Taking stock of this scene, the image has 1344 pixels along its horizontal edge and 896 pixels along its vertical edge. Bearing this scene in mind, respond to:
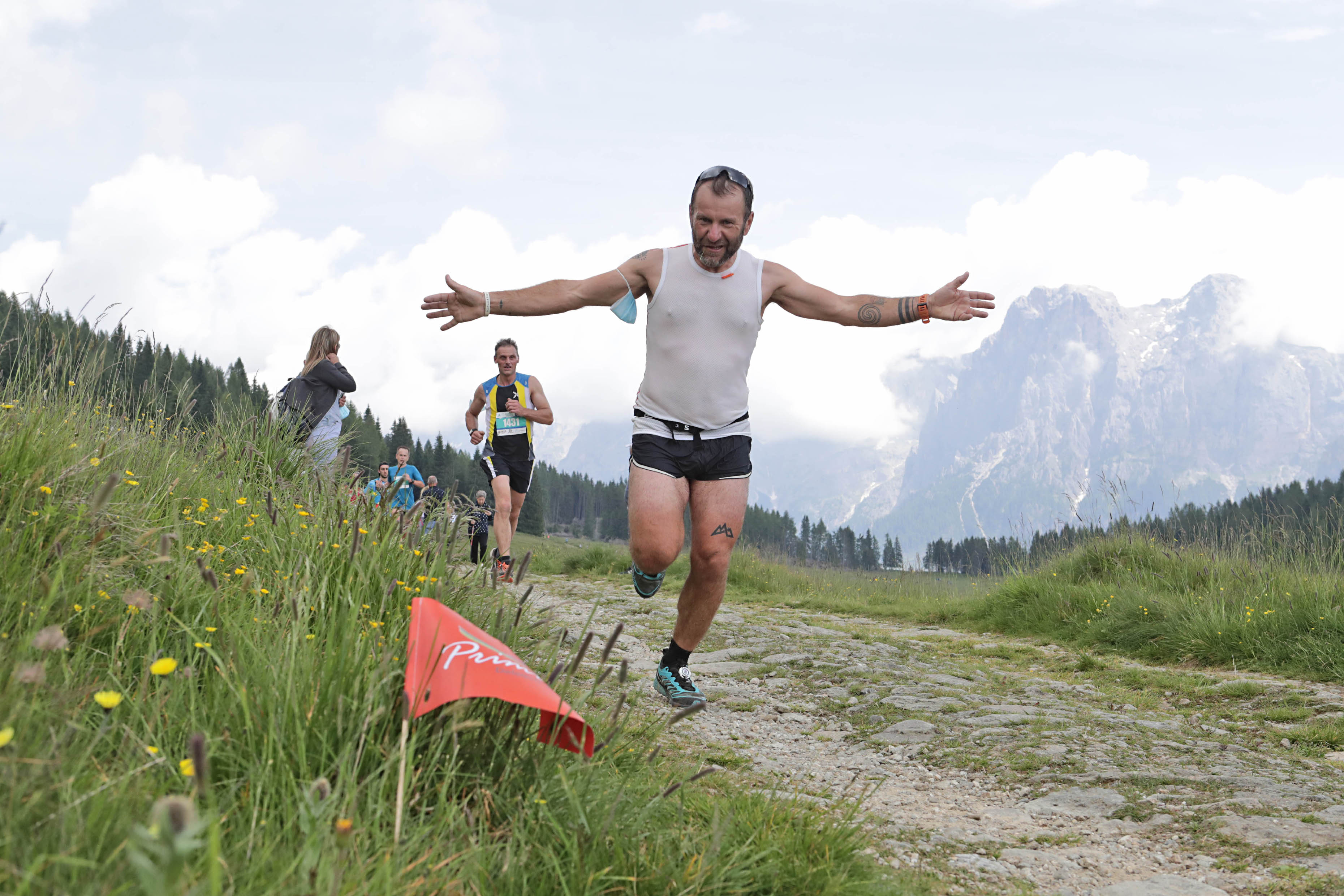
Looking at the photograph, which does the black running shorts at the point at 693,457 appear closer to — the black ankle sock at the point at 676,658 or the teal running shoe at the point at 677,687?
the black ankle sock at the point at 676,658

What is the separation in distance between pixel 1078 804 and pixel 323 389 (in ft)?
25.2

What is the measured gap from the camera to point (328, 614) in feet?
10.5

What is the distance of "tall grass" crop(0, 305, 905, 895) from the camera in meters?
1.53

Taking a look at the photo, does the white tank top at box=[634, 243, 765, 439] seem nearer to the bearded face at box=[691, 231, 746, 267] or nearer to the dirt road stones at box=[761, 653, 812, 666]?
the bearded face at box=[691, 231, 746, 267]

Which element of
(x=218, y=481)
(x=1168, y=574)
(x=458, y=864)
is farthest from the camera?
(x=1168, y=574)

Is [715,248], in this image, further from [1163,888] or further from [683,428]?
[1163,888]

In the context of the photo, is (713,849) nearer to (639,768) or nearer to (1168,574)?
(639,768)

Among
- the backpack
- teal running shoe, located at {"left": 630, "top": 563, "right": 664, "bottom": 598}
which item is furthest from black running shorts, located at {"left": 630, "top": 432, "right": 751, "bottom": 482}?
the backpack

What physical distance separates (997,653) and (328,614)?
7.03 metres

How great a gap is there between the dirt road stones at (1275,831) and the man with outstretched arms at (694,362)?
2.59m

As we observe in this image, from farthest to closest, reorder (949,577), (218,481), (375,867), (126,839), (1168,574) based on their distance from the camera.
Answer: (949,577) < (1168,574) < (218,481) < (375,867) < (126,839)

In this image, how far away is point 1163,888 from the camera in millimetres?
2906

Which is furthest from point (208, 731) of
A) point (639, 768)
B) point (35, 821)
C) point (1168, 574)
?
point (1168, 574)

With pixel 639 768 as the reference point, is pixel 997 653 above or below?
below
